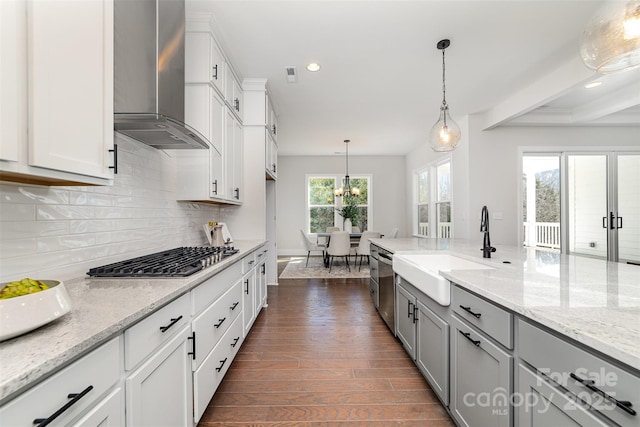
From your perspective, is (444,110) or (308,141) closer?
(444,110)

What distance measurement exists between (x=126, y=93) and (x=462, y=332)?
2.18m

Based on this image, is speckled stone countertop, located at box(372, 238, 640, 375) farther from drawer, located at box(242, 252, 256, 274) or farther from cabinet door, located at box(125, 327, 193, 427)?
drawer, located at box(242, 252, 256, 274)

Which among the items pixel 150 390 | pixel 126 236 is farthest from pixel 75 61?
pixel 150 390

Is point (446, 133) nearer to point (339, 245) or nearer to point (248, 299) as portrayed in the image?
point (248, 299)

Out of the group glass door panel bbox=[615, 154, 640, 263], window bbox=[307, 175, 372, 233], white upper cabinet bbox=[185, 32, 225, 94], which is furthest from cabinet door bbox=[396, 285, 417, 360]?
window bbox=[307, 175, 372, 233]

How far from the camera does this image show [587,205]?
4.42 metres

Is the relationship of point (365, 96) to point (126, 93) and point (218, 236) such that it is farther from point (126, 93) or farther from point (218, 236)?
point (126, 93)

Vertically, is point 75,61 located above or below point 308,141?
below

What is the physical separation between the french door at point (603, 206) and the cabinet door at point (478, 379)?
4497mm

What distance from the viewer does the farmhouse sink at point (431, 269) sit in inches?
60.1

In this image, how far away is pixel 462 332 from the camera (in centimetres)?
138

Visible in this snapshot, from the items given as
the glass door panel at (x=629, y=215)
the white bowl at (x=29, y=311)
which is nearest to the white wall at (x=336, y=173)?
the glass door panel at (x=629, y=215)

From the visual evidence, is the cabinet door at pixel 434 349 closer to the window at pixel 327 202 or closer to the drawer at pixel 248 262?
the drawer at pixel 248 262

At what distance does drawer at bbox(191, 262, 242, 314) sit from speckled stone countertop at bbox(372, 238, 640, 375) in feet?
4.43
